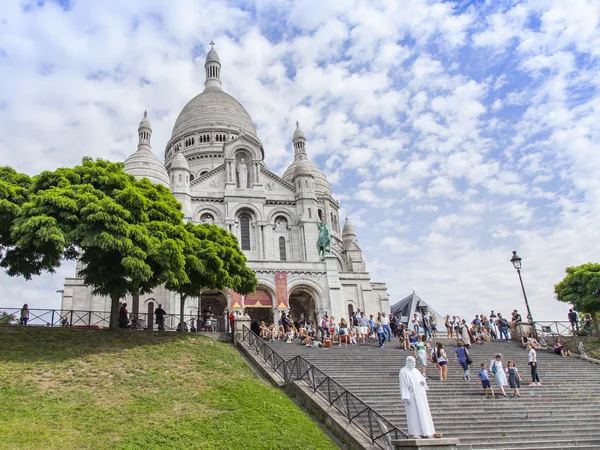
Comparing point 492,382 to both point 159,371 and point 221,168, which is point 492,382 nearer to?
point 159,371

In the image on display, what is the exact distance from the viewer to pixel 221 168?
46.1 meters

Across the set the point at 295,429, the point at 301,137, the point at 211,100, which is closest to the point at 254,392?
the point at 295,429

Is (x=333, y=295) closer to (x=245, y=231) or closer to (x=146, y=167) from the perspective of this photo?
(x=245, y=231)

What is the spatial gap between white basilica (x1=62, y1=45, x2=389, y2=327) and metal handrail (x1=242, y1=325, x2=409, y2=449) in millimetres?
14605

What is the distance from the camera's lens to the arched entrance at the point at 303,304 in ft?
132

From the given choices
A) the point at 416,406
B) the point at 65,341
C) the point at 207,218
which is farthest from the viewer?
the point at 207,218

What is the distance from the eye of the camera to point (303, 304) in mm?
43156

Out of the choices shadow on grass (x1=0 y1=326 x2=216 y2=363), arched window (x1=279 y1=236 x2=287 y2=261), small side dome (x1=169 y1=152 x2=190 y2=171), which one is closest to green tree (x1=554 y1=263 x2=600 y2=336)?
arched window (x1=279 y1=236 x2=287 y2=261)

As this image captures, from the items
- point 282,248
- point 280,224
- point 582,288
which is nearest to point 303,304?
point 282,248

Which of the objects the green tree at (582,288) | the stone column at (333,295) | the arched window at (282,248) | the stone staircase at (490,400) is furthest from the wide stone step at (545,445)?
the arched window at (282,248)

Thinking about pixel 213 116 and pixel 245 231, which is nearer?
pixel 245 231

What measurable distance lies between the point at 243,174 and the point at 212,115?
1815cm

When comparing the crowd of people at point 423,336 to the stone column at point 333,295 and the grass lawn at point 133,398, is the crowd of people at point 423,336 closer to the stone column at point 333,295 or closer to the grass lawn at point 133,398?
the grass lawn at point 133,398

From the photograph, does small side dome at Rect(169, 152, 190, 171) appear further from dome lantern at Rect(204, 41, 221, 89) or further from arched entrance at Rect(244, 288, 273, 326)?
dome lantern at Rect(204, 41, 221, 89)
